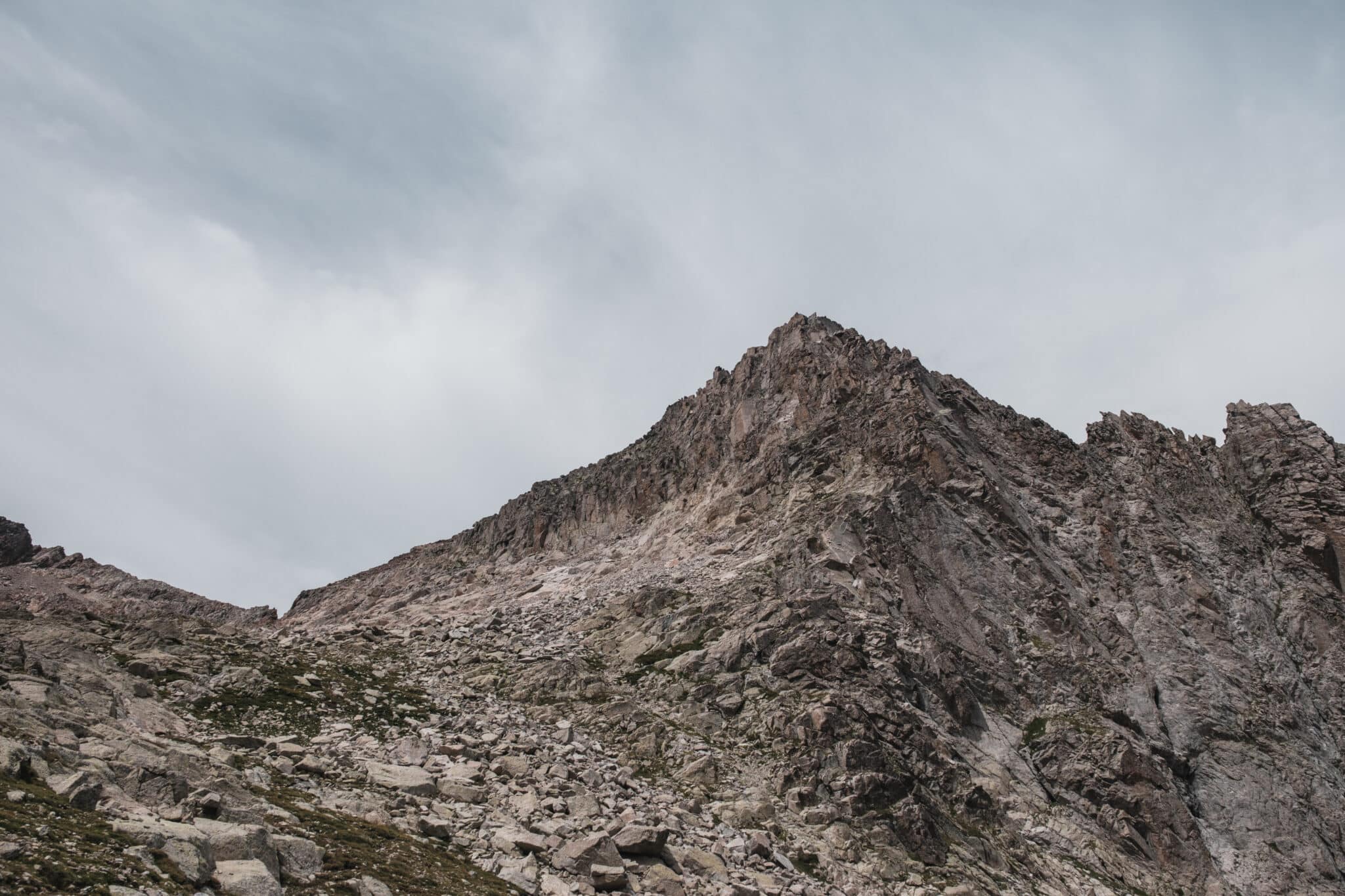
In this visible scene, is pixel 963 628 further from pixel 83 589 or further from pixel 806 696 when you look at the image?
pixel 83 589

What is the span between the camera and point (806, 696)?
3631 centimetres

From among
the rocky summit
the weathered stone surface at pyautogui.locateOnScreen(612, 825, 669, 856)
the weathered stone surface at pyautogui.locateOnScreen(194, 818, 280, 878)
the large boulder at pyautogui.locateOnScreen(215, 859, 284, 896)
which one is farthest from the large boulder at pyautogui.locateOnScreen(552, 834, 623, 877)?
the large boulder at pyautogui.locateOnScreen(215, 859, 284, 896)

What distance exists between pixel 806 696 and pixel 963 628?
13.6 metres

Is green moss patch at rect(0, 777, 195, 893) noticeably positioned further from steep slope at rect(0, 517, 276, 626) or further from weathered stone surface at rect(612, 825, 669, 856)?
steep slope at rect(0, 517, 276, 626)

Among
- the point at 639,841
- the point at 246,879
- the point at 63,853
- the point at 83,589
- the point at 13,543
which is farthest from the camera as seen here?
the point at 13,543

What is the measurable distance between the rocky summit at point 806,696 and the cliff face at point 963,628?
0.21m

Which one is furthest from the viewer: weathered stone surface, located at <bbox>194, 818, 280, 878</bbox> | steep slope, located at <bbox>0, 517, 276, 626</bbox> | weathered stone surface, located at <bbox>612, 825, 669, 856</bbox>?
steep slope, located at <bbox>0, 517, 276, 626</bbox>

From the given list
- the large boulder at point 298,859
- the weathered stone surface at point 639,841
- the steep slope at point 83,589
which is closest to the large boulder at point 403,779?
the weathered stone surface at point 639,841

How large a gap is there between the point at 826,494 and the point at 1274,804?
2754cm

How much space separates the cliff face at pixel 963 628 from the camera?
34250mm

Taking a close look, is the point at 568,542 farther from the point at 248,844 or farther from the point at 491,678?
the point at 248,844

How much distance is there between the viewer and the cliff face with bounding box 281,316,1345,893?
34250 millimetres

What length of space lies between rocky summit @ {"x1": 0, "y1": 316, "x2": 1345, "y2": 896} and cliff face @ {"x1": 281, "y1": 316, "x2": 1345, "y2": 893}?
0.67ft

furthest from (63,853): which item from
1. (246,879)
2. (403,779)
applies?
(403,779)
